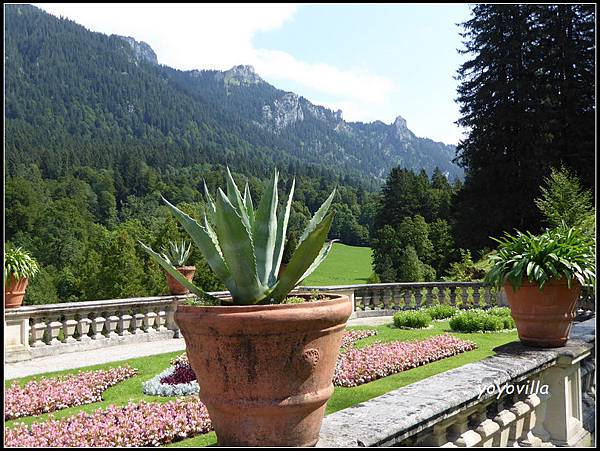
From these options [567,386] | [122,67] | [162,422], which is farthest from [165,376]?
[122,67]

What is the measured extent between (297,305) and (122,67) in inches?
7220

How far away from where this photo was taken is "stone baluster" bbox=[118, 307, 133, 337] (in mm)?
12133

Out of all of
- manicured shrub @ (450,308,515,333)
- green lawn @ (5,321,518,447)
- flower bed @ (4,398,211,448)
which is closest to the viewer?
flower bed @ (4,398,211,448)

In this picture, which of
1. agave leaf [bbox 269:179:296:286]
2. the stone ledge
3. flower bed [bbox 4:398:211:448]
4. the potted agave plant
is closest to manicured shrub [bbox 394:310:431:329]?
the stone ledge

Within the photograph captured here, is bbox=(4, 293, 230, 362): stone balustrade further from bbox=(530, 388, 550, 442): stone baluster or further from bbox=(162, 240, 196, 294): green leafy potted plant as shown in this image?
bbox=(530, 388, 550, 442): stone baluster

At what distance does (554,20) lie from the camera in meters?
28.9

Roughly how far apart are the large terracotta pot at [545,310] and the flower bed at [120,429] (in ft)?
10.3

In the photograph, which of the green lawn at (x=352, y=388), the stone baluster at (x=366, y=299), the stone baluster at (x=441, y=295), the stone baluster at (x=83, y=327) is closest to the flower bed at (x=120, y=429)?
the green lawn at (x=352, y=388)

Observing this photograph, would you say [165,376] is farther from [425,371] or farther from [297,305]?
[297,305]

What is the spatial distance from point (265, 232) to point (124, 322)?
33.9ft

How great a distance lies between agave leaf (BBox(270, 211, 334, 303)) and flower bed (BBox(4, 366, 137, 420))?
5.13 m

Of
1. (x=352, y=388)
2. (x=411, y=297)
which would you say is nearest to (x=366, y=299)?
(x=411, y=297)

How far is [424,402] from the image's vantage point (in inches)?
120

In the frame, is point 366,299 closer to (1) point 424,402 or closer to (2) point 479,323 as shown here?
(2) point 479,323
